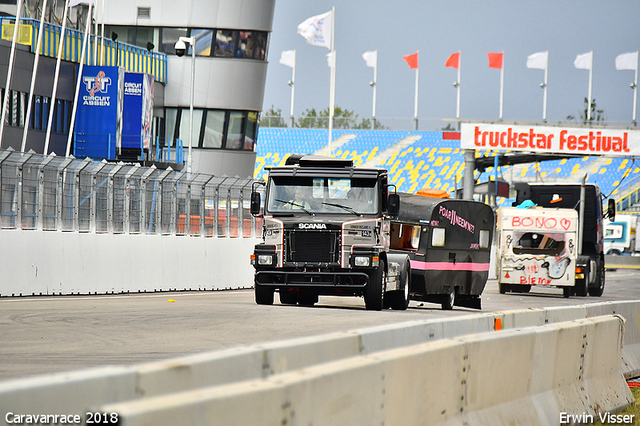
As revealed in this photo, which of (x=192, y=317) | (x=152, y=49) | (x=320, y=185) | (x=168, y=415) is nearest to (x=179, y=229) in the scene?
(x=320, y=185)

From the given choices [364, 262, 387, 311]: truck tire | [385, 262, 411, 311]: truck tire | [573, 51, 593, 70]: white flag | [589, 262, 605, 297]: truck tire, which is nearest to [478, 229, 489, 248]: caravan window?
[385, 262, 411, 311]: truck tire

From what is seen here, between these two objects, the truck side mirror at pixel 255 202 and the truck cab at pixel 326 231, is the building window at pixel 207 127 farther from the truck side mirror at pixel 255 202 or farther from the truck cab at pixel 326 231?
the truck cab at pixel 326 231

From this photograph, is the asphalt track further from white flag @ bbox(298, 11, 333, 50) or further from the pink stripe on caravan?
white flag @ bbox(298, 11, 333, 50)

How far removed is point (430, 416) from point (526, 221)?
24690 millimetres

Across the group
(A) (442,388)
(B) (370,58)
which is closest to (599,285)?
(A) (442,388)

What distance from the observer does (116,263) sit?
72.3 ft

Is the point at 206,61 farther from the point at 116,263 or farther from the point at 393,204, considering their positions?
the point at 393,204

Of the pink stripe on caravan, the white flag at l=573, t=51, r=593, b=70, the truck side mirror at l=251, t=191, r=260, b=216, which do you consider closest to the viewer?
the truck side mirror at l=251, t=191, r=260, b=216

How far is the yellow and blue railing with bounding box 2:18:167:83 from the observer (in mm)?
41719

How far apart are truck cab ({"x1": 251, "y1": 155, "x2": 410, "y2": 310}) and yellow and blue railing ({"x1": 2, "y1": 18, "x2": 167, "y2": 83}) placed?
2636cm

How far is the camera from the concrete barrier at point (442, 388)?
391cm

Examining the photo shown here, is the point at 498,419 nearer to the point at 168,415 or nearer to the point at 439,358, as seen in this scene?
the point at 439,358

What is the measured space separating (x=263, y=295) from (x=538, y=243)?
1471cm

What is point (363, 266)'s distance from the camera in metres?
17.5
